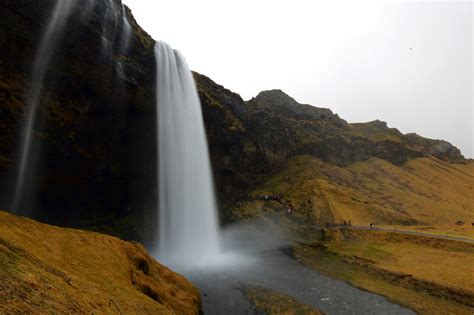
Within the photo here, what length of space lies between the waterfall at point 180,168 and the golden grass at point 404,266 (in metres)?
15.8

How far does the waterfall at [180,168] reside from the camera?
47.2m

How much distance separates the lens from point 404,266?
1236 inches

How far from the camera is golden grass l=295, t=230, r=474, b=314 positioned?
24.1 metres

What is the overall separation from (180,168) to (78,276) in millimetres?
38195

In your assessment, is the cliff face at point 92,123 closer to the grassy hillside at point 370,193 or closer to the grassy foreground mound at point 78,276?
the grassy hillside at point 370,193

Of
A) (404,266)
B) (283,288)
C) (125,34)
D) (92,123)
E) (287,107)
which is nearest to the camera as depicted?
(283,288)

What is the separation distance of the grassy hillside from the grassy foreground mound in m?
38.1

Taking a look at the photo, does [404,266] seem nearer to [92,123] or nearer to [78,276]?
[78,276]

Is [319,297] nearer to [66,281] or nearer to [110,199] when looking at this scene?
[66,281]

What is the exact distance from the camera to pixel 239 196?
216ft

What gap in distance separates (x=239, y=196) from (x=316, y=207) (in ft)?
56.2

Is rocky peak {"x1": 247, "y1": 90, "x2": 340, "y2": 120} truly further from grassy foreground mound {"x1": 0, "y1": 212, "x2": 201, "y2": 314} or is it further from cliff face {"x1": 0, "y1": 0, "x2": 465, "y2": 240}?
grassy foreground mound {"x1": 0, "y1": 212, "x2": 201, "y2": 314}

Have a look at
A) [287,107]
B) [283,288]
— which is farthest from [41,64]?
[287,107]

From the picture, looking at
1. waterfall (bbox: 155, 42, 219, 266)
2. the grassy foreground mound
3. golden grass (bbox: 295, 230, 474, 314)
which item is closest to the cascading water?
waterfall (bbox: 155, 42, 219, 266)
